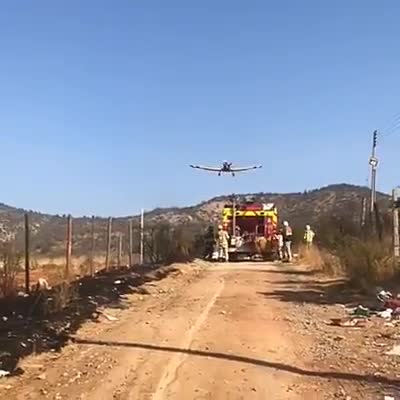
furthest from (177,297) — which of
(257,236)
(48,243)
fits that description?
(48,243)

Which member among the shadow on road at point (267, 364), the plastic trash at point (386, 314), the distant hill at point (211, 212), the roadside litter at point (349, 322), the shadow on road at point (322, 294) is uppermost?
the distant hill at point (211, 212)

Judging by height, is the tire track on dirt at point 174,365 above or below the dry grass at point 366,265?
below

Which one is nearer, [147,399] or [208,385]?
[147,399]

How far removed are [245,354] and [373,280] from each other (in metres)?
10.0

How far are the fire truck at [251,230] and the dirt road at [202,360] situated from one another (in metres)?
24.7

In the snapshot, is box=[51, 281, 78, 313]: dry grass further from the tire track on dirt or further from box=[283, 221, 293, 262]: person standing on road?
box=[283, 221, 293, 262]: person standing on road

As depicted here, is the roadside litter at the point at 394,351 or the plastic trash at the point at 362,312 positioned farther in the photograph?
the plastic trash at the point at 362,312

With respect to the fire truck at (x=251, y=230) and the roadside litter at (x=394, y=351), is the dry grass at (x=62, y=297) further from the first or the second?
the fire truck at (x=251, y=230)

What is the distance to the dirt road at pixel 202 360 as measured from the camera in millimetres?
9062

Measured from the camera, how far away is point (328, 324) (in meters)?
14.7

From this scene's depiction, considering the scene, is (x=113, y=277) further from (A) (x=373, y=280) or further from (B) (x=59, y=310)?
(B) (x=59, y=310)

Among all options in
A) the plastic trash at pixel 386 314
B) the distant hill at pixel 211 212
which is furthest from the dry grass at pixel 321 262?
the distant hill at pixel 211 212

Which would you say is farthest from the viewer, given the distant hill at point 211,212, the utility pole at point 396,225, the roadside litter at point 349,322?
the distant hill at point 211,212

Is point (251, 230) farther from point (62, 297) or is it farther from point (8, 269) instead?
point (62, 297)
